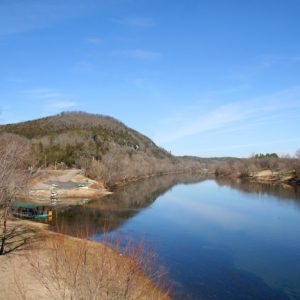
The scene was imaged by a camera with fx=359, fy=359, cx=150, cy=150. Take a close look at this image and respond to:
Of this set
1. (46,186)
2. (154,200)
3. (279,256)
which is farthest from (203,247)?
(46,186)

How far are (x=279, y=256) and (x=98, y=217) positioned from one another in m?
26.7

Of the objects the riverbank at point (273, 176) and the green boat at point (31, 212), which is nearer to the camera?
the green boat at point (31, 212)

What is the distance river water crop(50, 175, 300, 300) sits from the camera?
2568cm

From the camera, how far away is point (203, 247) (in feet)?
118

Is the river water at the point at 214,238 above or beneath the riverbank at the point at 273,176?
beneath

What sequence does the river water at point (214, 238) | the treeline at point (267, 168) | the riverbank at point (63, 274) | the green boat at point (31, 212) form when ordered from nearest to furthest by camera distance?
1. the riverbank at point (63, 274)
2. the river water at point (214, 238)
3. the green boat at point (31, 212)
4. the treeline at point (267, 168)

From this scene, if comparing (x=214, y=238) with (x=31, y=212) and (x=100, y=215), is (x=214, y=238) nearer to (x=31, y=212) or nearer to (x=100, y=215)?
(x=100, y=215)

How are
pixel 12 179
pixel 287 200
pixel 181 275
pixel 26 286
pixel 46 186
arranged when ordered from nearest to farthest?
pixel 26 286 < pixel 181 275 < pixel 12 179 < pixel 287 200 < pixel 46 186

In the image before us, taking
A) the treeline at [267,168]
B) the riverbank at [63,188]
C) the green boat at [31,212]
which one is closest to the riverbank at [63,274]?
the green boat at [31,212]

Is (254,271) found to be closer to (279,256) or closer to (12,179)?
(279,256)

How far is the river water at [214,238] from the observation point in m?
25.7

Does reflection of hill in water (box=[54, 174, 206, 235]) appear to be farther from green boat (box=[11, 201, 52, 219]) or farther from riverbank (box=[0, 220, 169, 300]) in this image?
riverbank (box=[0, 220, 169, 300])

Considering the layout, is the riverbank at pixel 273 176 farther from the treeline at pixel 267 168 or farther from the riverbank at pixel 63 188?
the riverbank at pixel 63 188

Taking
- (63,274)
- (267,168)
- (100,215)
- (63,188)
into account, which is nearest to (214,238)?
(100,215)
